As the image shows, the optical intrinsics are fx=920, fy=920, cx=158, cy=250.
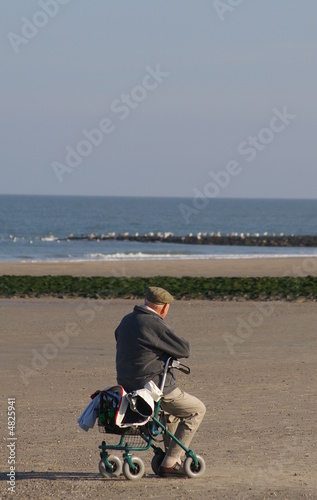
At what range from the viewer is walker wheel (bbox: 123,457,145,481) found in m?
7.26

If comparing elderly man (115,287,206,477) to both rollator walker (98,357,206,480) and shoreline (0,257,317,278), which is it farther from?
shoreline (0,257,317,278)

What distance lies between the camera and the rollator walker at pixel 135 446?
7.08 meters

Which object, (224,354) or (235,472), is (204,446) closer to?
(235,472)

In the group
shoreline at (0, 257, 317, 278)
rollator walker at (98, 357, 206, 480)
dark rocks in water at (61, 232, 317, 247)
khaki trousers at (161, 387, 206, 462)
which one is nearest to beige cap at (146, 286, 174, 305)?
rollator walker at (98, 357, 206, 480)

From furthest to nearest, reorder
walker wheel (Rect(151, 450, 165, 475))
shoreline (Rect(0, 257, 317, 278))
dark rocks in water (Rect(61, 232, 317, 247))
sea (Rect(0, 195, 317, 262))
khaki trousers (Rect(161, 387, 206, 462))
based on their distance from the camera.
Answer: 1. dark rocks in water (Rect(61, 232, 317, 247))
2. sea (Rect(0, 195, 317, 262))
3. shoreline (Rect(0, 257, 317, 278))
4. walker wheel (Rect(151, 450, 165, 475))
5. khaki trousers (Rect(161, 387, 206, 462))

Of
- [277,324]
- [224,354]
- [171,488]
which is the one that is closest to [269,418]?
[171,488]

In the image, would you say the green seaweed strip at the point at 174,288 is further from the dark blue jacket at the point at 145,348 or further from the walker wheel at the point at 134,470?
the dark blue jacket at the point at 145,348

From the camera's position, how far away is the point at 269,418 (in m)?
9.82

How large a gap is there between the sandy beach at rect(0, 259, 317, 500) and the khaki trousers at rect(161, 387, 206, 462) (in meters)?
0.29

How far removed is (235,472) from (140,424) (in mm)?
1091

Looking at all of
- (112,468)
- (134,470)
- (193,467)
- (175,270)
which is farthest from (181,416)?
(175,270)

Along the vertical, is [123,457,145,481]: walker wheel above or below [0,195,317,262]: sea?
above

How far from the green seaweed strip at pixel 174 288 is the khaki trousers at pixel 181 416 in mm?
16251

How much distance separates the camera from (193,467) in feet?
24.3
